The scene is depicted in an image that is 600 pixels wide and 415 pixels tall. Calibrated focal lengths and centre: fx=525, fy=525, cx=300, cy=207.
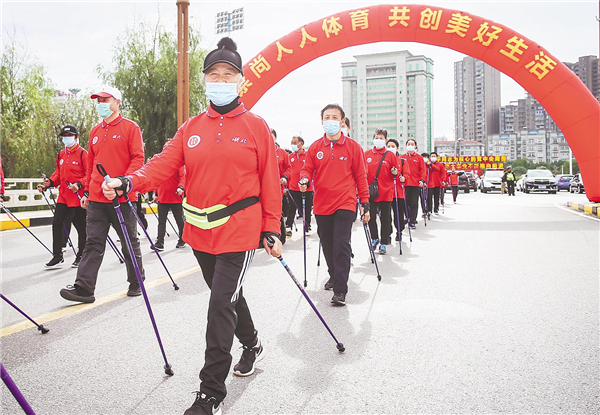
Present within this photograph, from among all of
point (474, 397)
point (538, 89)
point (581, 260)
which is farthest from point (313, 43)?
point (474, 397)

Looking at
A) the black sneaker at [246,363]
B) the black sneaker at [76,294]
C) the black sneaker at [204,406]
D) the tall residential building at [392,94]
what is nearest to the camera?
the black sneaker at [204,406]

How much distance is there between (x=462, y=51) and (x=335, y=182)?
12687mm

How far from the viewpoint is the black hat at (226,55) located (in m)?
3.11

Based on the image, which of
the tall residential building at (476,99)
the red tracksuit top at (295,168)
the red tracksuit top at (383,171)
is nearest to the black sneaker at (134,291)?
the red tracksuit top at (383,171)

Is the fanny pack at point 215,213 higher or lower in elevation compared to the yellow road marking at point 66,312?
higher

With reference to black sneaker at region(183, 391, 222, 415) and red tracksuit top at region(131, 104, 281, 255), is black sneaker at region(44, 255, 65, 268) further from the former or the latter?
black sneaker at region(183, 391, 222, 415)

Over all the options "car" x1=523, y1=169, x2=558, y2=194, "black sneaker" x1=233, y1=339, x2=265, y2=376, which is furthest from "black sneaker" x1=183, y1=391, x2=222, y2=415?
"car" x1=523, y1=169, x2=558, y2=194

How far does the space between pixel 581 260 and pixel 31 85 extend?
2516cm

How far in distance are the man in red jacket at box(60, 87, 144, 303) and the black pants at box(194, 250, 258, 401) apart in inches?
97.6

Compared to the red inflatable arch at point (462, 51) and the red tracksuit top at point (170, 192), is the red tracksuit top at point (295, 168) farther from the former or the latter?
the red inflatable arch at point (462, 51)

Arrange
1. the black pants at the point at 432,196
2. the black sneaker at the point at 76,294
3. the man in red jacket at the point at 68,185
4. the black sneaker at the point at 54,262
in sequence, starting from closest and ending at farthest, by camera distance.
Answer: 1. the black sneaker at the point at 76,294
2. the man in red jacket at the point at 68,185
3. the black sneaker at the point at 54,262
4. the black pants at the point at 432,196

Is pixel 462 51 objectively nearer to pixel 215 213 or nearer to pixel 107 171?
pixel 107 171

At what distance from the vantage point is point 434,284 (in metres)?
6.23

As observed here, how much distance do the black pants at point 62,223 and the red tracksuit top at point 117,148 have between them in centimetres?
250
